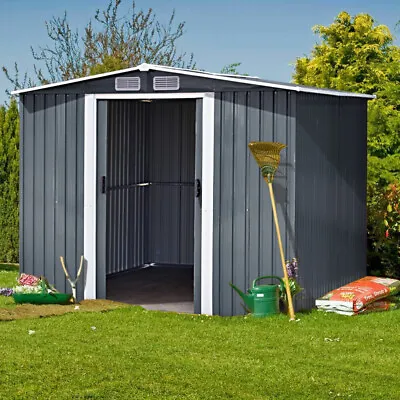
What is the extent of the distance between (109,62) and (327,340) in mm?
10278

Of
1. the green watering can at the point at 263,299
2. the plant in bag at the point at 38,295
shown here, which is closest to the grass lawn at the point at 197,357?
the green watering can at the point at 263,299

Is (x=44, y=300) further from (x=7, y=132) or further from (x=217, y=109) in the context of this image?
(x=7, y=132)

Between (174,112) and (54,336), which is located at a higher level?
(174,112)

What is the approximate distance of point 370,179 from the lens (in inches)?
679

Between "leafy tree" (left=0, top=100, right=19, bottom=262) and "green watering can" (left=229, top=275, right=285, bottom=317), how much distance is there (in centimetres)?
676

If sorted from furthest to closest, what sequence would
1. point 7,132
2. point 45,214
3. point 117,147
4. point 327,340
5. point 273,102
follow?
point 7,132
point 117,147
point 45,214
point 273,102
point 327,340

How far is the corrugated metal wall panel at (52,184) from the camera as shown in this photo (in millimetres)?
10641

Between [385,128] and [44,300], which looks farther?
[385,128]

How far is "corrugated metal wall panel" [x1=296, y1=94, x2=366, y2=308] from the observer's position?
10.1 m

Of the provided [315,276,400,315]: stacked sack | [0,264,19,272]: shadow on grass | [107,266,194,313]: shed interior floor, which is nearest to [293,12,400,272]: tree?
[107,266,194,313]: shed interior floor

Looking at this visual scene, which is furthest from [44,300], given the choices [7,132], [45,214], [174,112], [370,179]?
[370,179]

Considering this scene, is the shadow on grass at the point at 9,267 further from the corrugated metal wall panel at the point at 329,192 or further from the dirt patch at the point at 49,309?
the corrugated metal wall panel at the point at 329,192

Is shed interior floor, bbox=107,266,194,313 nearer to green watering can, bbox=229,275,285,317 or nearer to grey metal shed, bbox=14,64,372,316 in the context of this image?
grey metal shed, bbox=14,64,372,316

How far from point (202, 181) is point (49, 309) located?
1.93 m
